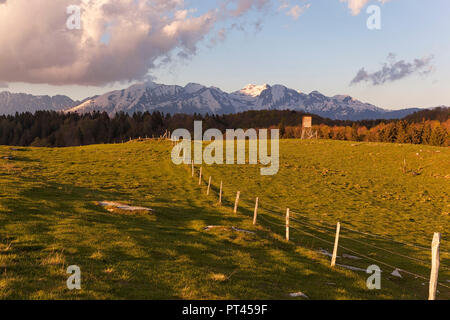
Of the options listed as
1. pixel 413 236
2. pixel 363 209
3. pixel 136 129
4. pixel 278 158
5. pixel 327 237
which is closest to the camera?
pixel 327 237

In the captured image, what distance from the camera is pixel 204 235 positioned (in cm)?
2153

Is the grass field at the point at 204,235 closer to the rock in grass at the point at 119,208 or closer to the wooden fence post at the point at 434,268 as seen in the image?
the rock in grass at the point at 119,208

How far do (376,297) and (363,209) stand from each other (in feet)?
101

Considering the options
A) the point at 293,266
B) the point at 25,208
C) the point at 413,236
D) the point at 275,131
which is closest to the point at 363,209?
the point at 413,236

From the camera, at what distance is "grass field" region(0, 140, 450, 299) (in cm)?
1277

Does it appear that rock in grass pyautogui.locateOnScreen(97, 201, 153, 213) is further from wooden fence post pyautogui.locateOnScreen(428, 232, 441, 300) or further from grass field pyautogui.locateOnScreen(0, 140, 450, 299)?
wooden fence post pyautogui.locateOnScreen(428, 232, 441, 300)

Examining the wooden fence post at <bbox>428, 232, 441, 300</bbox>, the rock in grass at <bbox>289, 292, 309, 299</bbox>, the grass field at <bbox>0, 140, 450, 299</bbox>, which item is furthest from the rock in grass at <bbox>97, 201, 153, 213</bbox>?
the wooden fence post at <bbox>428, 232, 441, 300</bbox>

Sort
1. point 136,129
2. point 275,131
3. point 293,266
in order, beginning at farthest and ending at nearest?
point 136,129, point 275,131, point 293,266

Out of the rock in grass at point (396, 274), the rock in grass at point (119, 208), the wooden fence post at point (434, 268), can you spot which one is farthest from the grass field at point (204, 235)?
the wooden fence post at point (434, 268)

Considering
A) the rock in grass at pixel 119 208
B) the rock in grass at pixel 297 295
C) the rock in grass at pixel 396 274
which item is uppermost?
the rock in grass at pixel 119 208

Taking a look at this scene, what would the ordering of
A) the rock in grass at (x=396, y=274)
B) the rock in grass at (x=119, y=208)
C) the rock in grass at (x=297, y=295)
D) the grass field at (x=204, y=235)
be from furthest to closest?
the rock in grass at (x=119, y=208)
the rock in grass at (x=396, y=274)
the grass field at (x=204, y=235)
the rock in grass at (x=297, y=295)

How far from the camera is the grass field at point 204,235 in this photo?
12766 mm

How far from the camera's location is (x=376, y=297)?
14.1 m
